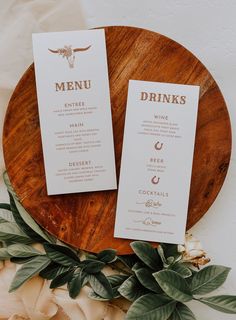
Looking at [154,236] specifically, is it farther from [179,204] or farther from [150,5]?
[150,5]

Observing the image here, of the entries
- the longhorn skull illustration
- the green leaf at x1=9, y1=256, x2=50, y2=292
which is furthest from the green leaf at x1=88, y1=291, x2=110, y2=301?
the longhorn skull illustration

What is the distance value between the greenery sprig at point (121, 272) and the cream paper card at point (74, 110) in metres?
0.12

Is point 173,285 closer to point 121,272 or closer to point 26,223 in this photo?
point 121,272

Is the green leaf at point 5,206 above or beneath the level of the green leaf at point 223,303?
above

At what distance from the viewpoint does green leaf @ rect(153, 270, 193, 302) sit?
85 centimetres

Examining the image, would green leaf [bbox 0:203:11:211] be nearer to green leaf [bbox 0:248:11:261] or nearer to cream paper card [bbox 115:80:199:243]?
green leaf [bbox 0:248:11:261]

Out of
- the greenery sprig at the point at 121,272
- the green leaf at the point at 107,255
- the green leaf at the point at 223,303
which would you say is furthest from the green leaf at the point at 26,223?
the green leaf at the point at 223,303

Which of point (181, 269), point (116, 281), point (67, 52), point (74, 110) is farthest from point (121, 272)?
point (67, 52)

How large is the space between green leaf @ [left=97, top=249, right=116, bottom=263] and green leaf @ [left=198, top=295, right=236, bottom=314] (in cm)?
20

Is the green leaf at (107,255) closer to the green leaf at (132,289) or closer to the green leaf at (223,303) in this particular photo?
the green leaf at (132,289)

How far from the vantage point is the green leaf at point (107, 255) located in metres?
0.91

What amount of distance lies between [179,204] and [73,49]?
1.27 feet

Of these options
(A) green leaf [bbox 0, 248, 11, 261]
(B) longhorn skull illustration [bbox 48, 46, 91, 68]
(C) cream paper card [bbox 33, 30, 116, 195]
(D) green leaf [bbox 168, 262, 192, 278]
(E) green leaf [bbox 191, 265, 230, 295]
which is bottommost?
(E) green leaf [bbox 191, 265, 230, 295]

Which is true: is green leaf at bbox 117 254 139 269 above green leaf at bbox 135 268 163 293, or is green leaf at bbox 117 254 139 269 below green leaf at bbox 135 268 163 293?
above
